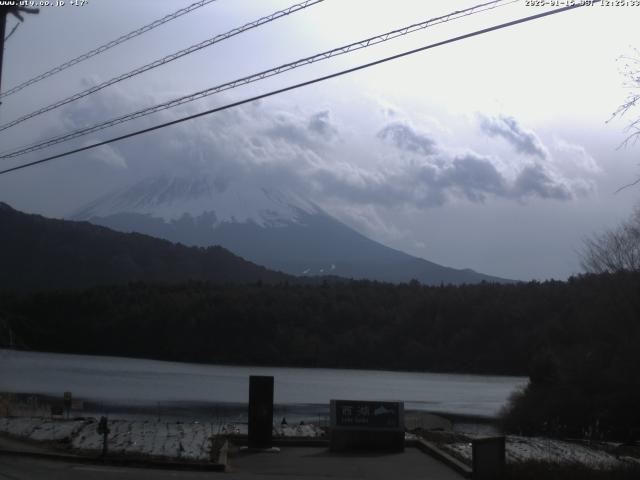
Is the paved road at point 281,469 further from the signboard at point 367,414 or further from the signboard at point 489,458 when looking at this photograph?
the signboard at point 489,458

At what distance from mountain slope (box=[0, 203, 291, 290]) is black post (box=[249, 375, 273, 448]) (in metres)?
126

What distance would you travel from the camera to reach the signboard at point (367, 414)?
69.4ft

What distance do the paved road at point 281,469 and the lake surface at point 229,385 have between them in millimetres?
37720

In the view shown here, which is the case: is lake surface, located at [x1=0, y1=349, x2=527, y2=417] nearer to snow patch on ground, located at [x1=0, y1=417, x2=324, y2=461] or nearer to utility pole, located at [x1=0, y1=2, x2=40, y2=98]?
snow patch on ground, located at [x1=0, y1=417, x2=324, y2=461]

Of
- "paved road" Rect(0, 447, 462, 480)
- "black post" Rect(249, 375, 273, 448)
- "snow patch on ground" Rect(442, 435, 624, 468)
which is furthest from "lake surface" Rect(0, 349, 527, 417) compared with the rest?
"paved road" Rect(0, 447, 462, 480)

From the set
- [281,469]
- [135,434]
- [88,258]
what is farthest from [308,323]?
[281,469]

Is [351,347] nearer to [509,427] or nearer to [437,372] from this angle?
[437,372]

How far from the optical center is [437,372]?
354ft

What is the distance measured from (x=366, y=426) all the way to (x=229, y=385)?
59.0 meters

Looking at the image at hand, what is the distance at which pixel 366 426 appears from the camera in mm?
21500

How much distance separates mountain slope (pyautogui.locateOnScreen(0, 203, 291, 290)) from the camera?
148000 millimetres

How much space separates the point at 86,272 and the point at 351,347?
56718mm

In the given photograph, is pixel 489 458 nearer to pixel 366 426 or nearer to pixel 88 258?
pixel 366 426

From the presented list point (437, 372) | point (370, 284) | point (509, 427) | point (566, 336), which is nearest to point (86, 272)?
point (370, 284)
